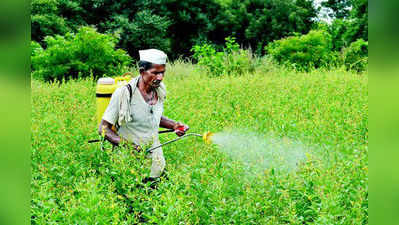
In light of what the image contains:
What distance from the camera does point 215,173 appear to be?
11.1 ft

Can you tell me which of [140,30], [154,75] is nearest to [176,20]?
[140,30]

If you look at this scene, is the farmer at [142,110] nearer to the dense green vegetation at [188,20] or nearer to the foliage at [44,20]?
the foliage at [44,20]

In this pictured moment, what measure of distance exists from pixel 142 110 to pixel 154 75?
0.37 meters

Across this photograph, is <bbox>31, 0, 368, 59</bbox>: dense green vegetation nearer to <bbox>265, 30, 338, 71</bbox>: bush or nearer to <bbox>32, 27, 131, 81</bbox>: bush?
<bbox>32, 27, 131, 81</bbox>: bush

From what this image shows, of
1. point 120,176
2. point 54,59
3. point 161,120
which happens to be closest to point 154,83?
point 161,120

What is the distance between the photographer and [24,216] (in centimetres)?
81

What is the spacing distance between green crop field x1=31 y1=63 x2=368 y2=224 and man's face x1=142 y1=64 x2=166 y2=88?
0.64m

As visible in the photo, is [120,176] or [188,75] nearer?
[120,176]

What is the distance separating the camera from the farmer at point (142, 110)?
379 centimetres

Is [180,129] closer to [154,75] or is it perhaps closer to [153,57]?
[154,75]
